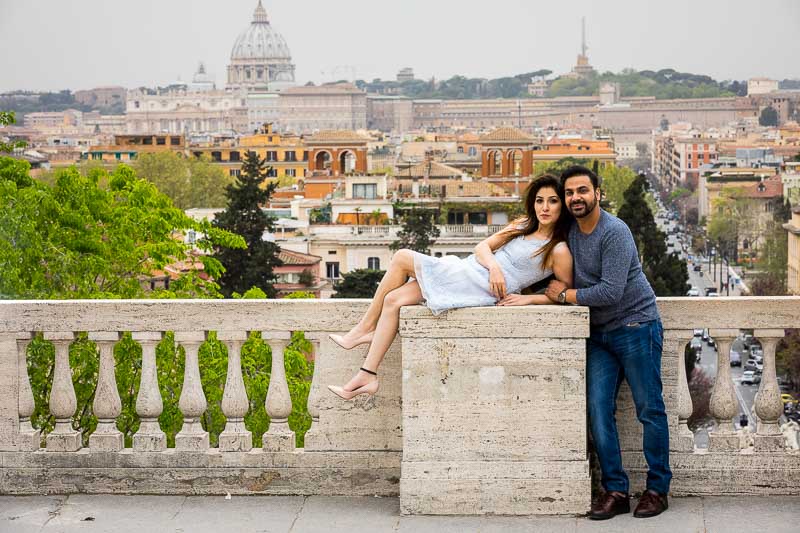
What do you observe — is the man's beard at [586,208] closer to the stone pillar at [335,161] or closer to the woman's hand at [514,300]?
the woman's hand at [514,300]

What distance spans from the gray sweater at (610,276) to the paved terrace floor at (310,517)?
66 centimetres

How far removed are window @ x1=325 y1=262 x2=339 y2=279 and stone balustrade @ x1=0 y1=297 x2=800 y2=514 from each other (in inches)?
2201

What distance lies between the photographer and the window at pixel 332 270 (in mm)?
62281

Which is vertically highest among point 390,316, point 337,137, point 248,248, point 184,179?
point 390,316

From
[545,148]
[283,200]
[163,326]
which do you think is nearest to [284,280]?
[283,200]

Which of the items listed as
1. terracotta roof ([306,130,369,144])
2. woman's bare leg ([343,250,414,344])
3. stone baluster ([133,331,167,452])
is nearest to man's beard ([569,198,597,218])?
woman's bare leg ([343,250,414,344])

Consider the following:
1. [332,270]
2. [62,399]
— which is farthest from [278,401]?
[332,270]

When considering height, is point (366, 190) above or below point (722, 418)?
below

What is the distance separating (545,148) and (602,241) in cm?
12648

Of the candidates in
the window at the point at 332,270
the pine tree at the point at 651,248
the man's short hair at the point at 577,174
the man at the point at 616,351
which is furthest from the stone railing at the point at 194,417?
the window at the point at 332,270

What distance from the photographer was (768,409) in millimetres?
5738

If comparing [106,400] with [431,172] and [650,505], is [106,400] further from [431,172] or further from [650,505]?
[431,172]

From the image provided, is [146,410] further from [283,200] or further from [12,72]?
[12,72]

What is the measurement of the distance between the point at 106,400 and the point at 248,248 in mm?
39055
